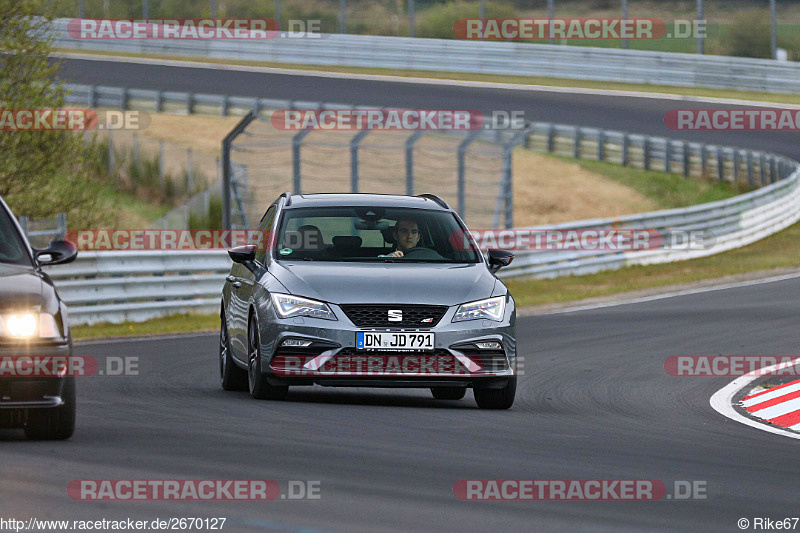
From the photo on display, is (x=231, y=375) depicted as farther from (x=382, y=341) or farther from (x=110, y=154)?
(x=110, y=154)

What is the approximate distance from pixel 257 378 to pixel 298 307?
72 cm

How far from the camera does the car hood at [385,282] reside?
10.6 metres

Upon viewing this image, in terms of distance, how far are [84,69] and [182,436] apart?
41341 mm

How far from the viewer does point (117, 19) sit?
52375 millimetres

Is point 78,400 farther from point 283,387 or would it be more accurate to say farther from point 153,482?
point 153,482

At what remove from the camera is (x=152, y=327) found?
63.6 feet

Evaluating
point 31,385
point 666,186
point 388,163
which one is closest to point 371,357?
point 31,385

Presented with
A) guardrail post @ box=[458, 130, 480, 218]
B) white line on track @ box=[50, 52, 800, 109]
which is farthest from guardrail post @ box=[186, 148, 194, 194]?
white line on track @ box=[50, 52, 800, 109]

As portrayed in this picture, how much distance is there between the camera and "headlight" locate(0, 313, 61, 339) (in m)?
→ 8.22

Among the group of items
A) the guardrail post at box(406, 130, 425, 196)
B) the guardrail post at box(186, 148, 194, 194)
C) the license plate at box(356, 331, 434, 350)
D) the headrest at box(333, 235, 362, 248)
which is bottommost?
the guardrail post at box(186, 148, 194, 194)

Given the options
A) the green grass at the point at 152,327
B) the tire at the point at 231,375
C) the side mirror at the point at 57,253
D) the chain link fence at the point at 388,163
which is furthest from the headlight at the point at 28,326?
the chain link fence at the point at 388,163

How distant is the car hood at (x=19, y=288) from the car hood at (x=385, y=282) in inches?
97.1

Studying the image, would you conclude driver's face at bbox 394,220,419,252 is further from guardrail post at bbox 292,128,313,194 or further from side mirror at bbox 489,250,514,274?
guardrail post at bbox 292,128,313,194

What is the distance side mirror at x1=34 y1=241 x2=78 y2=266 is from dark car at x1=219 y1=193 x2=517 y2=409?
192 centimetres
